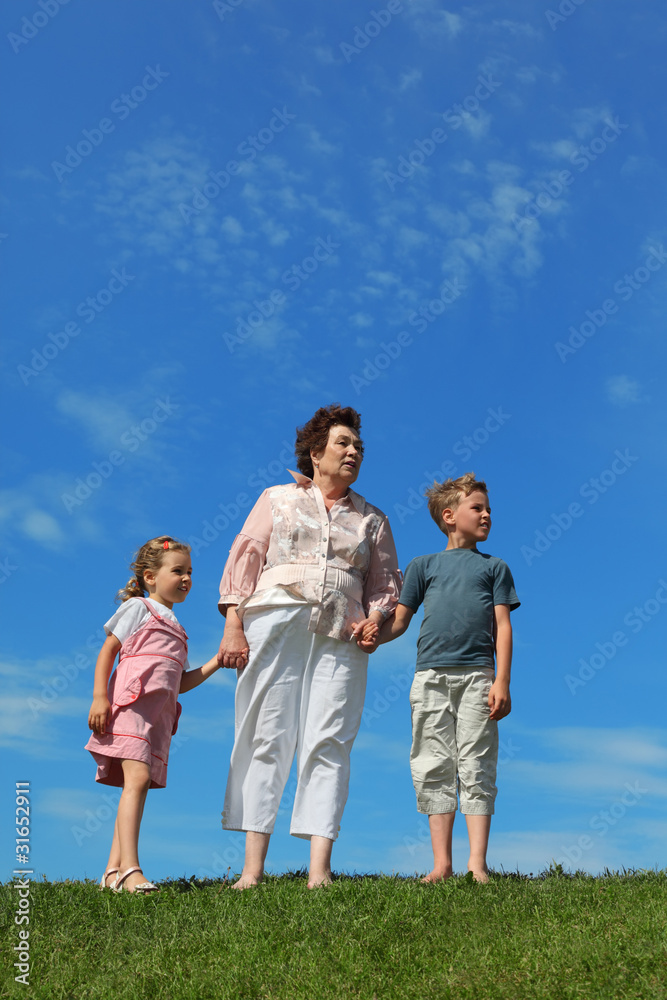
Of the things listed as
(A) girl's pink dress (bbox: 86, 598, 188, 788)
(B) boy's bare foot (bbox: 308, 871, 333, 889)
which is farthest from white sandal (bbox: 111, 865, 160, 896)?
(B) boy's bare foot (bbox: 308, 871, 333, 889)

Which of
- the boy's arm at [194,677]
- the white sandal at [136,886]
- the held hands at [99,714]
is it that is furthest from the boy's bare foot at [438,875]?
the held hands at [99,714]

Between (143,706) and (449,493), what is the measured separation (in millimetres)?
2828

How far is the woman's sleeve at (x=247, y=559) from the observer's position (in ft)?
22.4

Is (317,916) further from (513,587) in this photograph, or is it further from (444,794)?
Result: (513,587)

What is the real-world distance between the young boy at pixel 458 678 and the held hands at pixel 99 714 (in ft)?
6.70

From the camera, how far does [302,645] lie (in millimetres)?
6574

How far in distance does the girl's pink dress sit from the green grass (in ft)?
3.05

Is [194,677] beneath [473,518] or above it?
beneath

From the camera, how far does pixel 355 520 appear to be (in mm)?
6992

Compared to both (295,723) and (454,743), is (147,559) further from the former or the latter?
(454,743)

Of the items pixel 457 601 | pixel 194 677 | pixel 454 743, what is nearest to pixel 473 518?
pixel 457 601

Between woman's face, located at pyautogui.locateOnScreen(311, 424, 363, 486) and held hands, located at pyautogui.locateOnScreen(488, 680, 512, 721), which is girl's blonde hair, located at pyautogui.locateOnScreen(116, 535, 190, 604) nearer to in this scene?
woman's face, located at pyautogui.locateOnScreen(311, 424, 363, 486)

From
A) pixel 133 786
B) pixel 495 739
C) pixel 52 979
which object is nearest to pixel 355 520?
pixel 495 739

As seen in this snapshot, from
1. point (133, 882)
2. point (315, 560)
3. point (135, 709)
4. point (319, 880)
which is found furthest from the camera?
point (135, 709)
